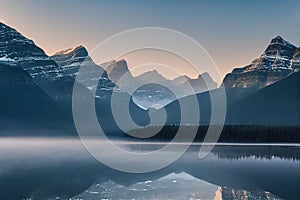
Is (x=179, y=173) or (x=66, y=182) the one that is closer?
(x=66, y=182)

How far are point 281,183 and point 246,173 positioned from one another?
919 cm

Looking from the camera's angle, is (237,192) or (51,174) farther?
(51,174)

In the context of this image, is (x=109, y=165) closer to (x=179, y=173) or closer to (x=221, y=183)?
(x=179, y=173)

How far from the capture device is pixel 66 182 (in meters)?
42.6

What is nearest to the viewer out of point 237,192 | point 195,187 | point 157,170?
point 237,192

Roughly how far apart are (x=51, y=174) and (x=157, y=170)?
12.6 meters

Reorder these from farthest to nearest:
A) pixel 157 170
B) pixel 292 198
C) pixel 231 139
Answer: pixel 231 139
pixel 157 170
pixel 292 198

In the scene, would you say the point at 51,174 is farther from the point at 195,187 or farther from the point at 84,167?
the point at 195,187

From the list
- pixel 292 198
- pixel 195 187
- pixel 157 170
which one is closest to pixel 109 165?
pixel 157 170

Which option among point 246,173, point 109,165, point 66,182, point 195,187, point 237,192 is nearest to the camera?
point 237,192

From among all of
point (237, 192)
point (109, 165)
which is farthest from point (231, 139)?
point (237, 192)

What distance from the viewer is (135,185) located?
4000 cm

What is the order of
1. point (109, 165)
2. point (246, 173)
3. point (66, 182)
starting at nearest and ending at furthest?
point (66, 182), point (246, 173), point (109, 165)

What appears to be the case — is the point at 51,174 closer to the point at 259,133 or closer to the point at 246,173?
the point at 246,173
